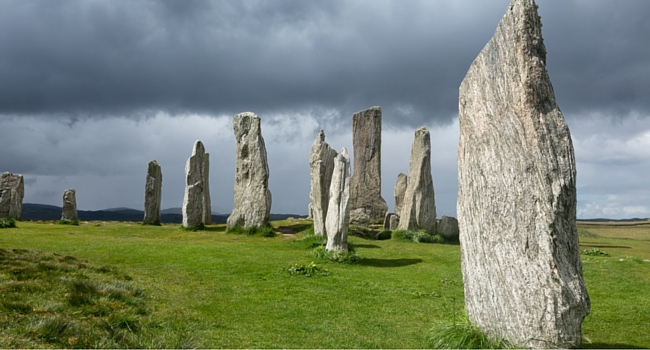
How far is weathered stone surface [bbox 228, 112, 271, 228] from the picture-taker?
24000 mm

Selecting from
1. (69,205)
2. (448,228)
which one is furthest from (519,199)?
(69,205)

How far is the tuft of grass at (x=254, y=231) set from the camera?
23.2 meters

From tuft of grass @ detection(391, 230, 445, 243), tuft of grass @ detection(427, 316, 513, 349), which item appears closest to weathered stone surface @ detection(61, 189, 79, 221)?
tuft of grass @ detection(391, 230, 445, 243)

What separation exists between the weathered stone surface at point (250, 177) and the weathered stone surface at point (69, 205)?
1368cm

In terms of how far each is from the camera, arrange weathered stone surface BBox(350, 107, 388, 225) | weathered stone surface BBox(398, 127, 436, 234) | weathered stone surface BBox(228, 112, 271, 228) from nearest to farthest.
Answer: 1. weathered stone surface BBox(398, 127, 436, 234)
2. weathered stone surface BBox(228, 112, 271, 228)
3. weathered stone surface BBox(350, 107, 388, 225)

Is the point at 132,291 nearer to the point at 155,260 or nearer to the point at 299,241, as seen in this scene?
the point at 155,260

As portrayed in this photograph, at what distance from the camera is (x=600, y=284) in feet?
42.1

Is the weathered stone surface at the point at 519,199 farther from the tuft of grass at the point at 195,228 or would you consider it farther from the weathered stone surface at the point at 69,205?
the weathered stone surface at the point at 69,205

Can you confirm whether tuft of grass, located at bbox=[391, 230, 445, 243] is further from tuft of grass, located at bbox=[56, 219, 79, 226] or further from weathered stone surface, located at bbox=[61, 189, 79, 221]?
weathered stone surface, located at bbox=[61, 189, 79, 221]

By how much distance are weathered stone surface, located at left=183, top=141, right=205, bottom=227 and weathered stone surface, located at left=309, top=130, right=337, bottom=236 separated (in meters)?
7.26

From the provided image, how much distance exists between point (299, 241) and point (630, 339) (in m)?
12.7

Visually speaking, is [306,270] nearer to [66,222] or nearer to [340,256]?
[340,256]

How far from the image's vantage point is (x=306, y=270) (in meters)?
13.2

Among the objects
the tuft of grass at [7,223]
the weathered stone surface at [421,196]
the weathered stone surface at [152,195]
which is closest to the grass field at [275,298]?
the weathered stone surface at [421,196]
